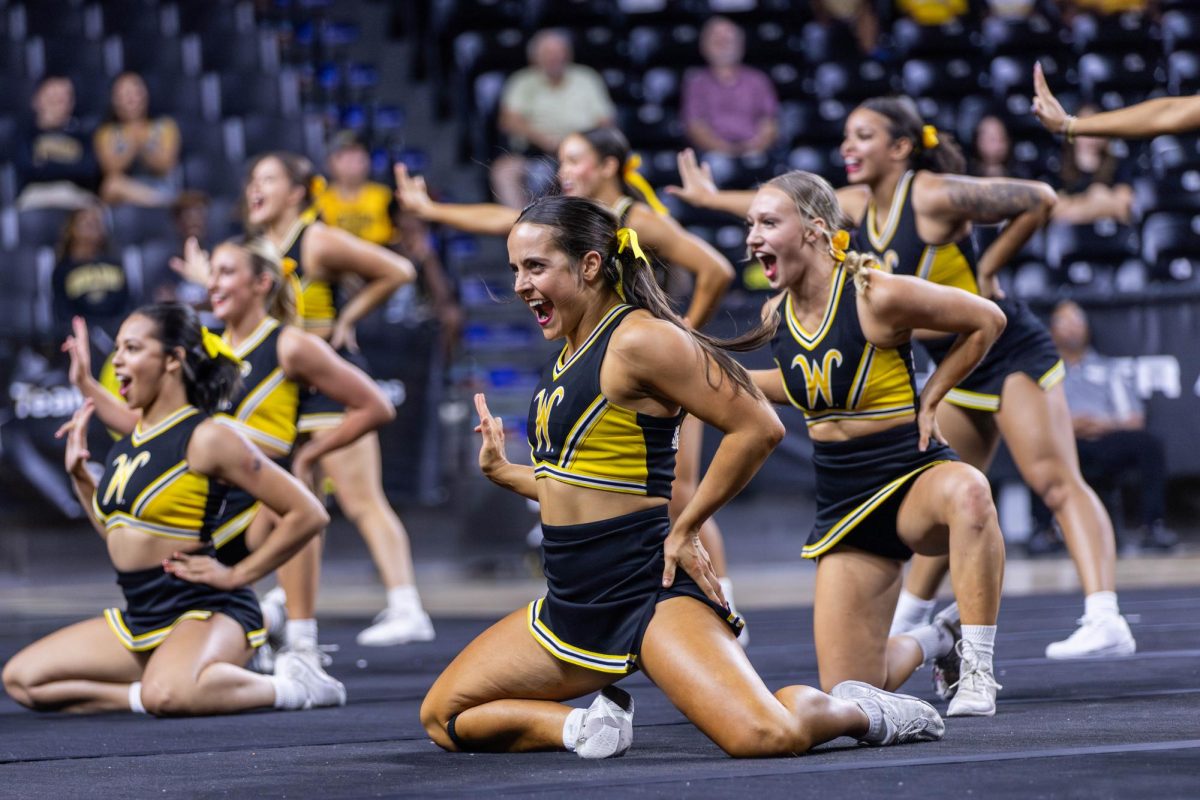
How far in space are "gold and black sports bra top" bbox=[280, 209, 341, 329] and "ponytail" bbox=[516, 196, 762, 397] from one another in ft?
8.38

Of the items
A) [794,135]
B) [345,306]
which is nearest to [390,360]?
[345,306]

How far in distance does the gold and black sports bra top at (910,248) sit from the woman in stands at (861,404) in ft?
2.46

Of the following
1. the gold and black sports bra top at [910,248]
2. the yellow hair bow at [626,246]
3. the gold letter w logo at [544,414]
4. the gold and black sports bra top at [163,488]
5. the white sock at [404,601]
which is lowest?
the white sock at [404,601]

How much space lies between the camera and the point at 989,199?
15.5 ft

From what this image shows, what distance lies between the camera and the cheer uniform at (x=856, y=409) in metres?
3.92

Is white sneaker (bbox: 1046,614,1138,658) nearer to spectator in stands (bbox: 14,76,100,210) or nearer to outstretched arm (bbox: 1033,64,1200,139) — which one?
outstretched arm (bbox: 1033,64,1200,139)

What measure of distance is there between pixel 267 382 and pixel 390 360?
125 inches

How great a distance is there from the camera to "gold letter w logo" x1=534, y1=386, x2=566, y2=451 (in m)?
3.39

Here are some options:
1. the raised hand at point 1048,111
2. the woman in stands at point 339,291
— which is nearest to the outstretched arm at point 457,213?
the woman in stands at point 339,291

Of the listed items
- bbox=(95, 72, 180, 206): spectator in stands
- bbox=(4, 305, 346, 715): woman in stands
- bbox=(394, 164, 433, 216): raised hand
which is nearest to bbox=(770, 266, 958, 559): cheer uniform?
bbox=(4, 305, 346, 715): woman in stands

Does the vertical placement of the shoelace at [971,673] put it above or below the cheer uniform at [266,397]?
below

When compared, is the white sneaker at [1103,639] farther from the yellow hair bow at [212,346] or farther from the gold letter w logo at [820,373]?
the yellow hair bow at [212,346]

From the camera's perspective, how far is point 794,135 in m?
10.8

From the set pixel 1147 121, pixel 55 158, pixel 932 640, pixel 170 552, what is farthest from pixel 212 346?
pixel 55 158
